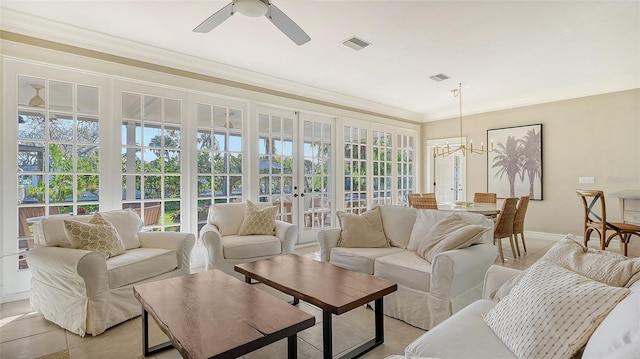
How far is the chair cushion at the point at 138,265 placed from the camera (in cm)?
245

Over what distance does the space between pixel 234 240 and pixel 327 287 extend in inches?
65.8

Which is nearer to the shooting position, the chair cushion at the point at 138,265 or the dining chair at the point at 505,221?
the chair cushion at the point at 138,265

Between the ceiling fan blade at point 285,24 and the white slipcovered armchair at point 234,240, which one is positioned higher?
the ceiling fan blade at point 285,24

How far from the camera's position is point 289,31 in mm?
2404

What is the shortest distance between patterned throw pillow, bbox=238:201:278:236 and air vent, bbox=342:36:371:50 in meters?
2.15

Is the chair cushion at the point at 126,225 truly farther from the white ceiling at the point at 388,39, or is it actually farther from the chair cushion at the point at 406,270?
the chair cushion at the point at 406,270

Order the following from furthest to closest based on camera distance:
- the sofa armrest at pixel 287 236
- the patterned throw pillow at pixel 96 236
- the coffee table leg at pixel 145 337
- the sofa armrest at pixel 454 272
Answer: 1. the sofa armrest at pixel 287 236
2. the patterned throw pillow at pixel 96 236
3. the sofa armrest at pixel 454 272
4. the coffee table leg at pixel 145 337

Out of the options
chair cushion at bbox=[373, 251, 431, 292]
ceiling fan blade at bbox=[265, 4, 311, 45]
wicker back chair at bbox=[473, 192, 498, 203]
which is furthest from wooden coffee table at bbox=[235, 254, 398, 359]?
wicker back chair at bbox=[473, 192, 498, 203]

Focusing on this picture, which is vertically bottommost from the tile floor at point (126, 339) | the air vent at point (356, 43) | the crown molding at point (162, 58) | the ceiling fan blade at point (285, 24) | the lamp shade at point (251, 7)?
the tile floor at point (126, 339)

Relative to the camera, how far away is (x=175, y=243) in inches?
117

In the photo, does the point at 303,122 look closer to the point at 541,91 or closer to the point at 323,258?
the point at 323,258

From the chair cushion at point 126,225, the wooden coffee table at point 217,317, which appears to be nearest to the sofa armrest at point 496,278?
the wooden coffee table at point 217,317

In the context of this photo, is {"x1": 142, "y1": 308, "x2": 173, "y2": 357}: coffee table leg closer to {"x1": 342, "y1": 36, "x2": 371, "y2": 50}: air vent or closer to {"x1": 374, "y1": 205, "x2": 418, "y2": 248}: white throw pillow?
{"x1": 374, "y1": 205, "x2": 418, "y2": 248}: white throw pillow

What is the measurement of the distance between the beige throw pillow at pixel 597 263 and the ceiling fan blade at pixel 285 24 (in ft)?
7.20
